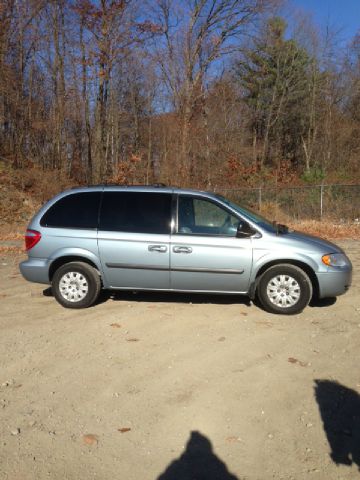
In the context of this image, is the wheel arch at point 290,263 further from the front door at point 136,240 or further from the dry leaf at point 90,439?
the dry leaf at point 90,439

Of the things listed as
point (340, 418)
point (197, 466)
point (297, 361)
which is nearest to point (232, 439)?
point (197, 466)

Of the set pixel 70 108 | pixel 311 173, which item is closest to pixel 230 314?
pixel 70 108

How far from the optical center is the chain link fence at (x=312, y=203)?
687 inches

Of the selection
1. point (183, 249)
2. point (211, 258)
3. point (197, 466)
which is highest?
point (183, 249)

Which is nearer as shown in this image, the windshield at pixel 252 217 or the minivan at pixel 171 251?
the minivan at pixel 171 251

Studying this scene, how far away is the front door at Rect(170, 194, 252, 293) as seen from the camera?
5797 mm

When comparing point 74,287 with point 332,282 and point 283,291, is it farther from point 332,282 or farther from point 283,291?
point 332,282

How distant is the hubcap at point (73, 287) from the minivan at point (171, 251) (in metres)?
0.01

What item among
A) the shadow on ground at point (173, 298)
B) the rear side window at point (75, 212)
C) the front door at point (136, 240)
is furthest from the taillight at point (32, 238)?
the shadow on ground at point (173, 298)

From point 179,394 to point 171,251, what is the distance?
2.41 metres

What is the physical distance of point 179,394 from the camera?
376 cm

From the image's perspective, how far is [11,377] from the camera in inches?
161

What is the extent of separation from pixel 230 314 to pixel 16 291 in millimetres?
3626

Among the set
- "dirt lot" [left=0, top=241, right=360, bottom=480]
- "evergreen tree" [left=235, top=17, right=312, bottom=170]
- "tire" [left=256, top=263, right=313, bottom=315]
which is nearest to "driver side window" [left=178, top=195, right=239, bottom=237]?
"tire" [left=256, top=263, right=313, bottom=315]
